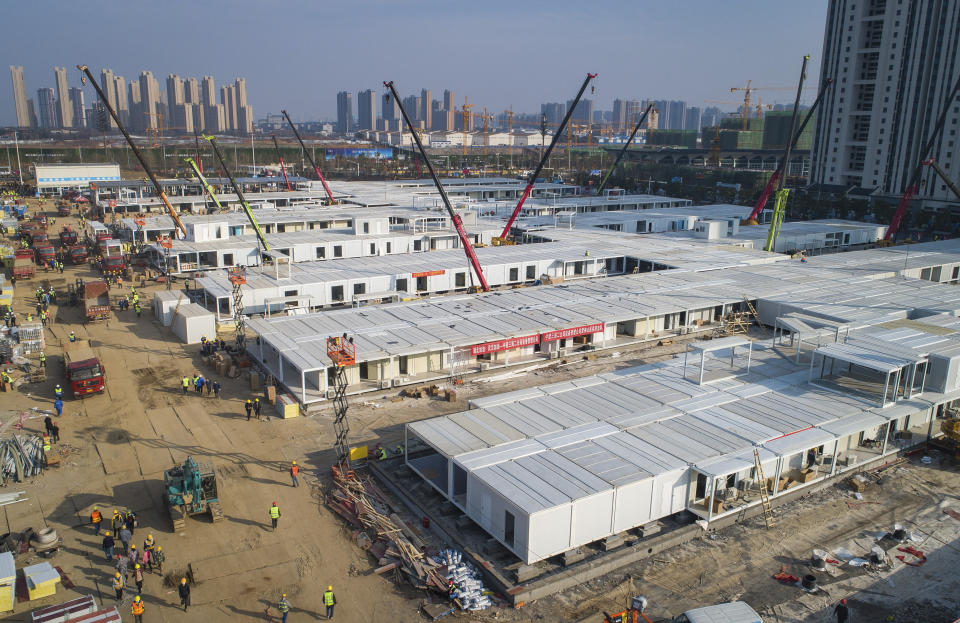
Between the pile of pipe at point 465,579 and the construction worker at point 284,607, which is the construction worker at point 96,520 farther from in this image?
the pile of pipe at point 465,579

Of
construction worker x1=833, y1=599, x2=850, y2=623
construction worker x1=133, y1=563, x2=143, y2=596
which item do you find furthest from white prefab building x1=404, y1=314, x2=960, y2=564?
construction worker x1=133, y1=563, x2=143, y2=596

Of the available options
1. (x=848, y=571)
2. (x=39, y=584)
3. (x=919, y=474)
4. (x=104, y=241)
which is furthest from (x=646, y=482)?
(x=104, y=241)

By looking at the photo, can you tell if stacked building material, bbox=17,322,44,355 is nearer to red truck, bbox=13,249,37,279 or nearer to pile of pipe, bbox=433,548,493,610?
red truck, bbox=13,249,37,279

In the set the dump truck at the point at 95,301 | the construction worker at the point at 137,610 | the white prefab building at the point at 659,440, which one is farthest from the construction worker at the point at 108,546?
the dump truck at the point at 95,301

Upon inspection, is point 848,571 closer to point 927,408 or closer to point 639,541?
point 639,541

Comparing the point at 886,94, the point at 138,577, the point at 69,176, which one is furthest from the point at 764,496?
the point at 69,176
